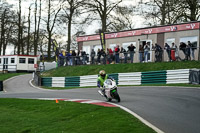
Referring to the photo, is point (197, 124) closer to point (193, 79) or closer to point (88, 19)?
point (193, 79)

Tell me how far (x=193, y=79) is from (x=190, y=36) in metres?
8.49

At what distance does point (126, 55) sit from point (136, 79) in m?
4.70

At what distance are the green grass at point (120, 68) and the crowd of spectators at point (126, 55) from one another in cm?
45

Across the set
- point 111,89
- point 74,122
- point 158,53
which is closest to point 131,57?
point 158,53

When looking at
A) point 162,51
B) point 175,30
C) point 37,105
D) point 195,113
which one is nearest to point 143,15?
point 175,30

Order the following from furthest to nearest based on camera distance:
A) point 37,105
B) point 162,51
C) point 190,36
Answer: point 190,36 < point 162,51 < point 37,105

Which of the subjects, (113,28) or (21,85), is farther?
(113,28)

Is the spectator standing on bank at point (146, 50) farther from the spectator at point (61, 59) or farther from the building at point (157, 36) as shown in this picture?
the spectator at point (61, 59)

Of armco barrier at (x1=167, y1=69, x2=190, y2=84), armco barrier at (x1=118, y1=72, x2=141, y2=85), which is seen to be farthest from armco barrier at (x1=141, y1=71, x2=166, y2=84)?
armco barrier at (x1=167, y1=69, x2=190, y2=84)

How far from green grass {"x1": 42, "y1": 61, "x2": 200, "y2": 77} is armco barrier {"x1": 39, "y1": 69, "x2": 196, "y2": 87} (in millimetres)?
1803

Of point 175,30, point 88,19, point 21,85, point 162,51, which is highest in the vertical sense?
point 88,19

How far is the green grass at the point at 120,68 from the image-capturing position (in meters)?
25.4

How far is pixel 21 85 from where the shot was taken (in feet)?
117

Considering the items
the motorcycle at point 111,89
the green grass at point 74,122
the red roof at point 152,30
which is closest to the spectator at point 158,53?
the red roof at point 152,30
